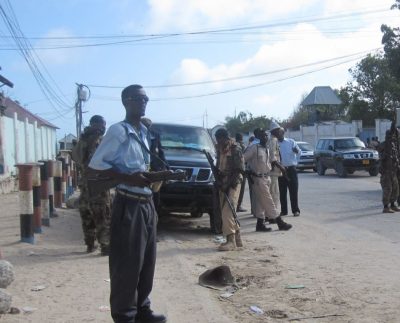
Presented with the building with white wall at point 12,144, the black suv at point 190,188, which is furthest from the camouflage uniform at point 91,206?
the building with white wall at point 12,144

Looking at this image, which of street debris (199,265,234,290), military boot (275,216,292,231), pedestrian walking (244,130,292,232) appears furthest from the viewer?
military boot (275,216,292,231)

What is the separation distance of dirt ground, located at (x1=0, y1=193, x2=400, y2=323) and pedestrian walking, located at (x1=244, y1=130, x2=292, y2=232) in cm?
49

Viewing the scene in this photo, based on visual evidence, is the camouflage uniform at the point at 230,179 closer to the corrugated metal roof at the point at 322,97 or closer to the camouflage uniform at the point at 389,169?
A: the camouflage uniform at the point at 389,169

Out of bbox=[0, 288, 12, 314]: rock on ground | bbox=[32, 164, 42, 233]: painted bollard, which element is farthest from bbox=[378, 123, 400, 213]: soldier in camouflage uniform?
bbox=[0, 288, 12, 314]: rock on ground

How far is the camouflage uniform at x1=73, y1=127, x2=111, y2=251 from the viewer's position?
7.32 meters

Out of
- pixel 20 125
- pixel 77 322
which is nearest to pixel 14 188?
pixel 20 125

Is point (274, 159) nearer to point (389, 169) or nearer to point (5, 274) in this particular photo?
point (389, 169)

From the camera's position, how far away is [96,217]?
24.1ft

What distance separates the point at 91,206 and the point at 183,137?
3641 mm

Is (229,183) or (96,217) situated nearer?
(96,217)

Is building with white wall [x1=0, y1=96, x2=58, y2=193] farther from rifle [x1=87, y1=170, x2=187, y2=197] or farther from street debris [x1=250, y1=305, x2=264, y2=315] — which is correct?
rifle [x1=87, y1=170, x2=187, y2=197]

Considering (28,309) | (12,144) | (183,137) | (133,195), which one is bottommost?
(28,309)

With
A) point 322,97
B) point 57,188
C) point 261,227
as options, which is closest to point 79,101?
point 57,188

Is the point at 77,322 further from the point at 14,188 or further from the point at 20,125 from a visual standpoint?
the point at 20,125
